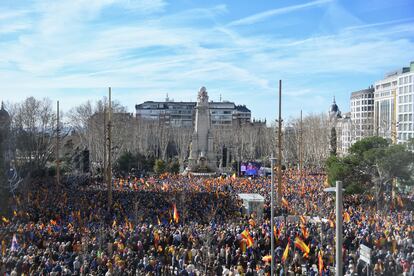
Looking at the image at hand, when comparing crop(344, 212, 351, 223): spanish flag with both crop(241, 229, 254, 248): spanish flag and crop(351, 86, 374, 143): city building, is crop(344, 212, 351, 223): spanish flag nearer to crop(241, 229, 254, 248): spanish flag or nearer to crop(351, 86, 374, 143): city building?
crop(241, 229, 254, 248): spanish flag

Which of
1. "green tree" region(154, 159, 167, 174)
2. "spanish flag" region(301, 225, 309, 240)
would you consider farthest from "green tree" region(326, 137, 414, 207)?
"green tree" region(154, 159, 167, 174)

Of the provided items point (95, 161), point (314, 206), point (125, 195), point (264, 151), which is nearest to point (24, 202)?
point (125, 195)

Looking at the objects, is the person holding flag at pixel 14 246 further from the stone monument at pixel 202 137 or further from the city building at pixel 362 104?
the city building at pixel 362 104

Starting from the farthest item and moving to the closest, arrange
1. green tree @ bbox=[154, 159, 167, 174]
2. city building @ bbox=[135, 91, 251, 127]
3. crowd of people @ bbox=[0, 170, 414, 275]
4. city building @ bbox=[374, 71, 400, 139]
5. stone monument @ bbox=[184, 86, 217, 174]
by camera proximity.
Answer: city building @ bbox=[135, 91, 251, 127], city building @ bbox=[374, 71, 400, 139], stone monument @ bbox=[184, 86, 217, 174], green tree @ bbox=[154, 159, 167, 174], crowd of people @ bbox=[0, 170, 414, 275]

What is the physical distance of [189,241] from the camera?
17.7 m

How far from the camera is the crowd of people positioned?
1448 cm

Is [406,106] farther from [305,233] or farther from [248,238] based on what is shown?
[248,238]

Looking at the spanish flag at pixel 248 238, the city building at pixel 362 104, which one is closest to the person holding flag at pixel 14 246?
the spanish flag at pixel 248 238

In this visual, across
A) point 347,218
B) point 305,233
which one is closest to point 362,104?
point 347,218

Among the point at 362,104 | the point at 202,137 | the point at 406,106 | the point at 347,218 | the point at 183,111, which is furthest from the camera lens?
the point at 183,111

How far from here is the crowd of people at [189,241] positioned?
1448 cm

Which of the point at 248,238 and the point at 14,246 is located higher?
the point at 248,238

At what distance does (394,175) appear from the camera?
2780 cm

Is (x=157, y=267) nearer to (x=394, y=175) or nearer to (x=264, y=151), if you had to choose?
(x=394, y=175)
